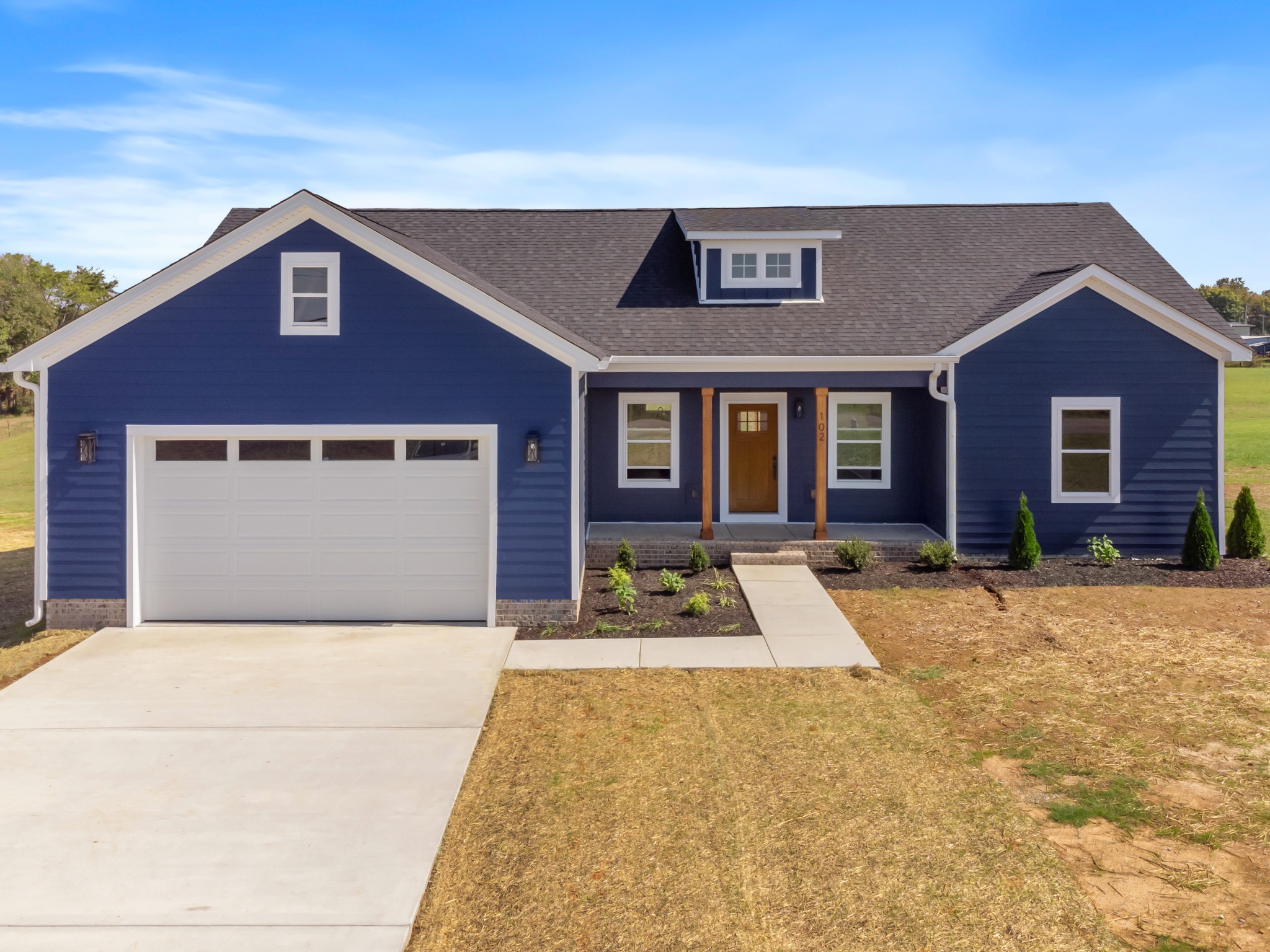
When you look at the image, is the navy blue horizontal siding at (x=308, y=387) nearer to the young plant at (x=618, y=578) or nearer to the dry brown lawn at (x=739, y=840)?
the young plant at (x=618, y=578)

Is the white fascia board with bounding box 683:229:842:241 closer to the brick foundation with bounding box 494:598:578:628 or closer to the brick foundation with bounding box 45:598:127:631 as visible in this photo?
the brick foundation with bounding box 494:598:578:628

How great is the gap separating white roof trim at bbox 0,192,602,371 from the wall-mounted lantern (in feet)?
3.20

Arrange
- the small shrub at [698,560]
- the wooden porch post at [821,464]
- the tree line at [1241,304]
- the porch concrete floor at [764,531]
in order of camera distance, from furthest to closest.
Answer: the tree line at [1241,304] < the porch concrete floor at [764,531] < the wooden porch post at [821,464] < the small shrub at [698,560]

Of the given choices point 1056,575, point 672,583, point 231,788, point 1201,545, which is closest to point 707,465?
point 672,583

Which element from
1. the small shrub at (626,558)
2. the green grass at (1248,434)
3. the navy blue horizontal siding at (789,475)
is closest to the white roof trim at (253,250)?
the small shrub at (626,558)

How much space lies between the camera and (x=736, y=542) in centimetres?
1412

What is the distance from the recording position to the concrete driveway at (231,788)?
15.6 ft

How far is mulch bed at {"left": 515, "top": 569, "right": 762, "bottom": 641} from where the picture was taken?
10523mm

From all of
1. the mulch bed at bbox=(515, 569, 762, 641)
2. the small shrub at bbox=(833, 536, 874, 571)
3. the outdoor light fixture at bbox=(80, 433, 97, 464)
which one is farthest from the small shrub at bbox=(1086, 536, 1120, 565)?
the outdoor light fixture at bbox=(80, 433, 97, 464)

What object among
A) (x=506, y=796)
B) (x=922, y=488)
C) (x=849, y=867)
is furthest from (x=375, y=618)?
(x=922, y=488)

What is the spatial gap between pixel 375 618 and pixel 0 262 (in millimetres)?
65072

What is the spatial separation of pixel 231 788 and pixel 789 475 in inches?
441

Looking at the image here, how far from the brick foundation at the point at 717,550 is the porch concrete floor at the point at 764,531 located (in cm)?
19

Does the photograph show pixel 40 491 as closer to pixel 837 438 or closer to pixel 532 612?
pixel 532 612
